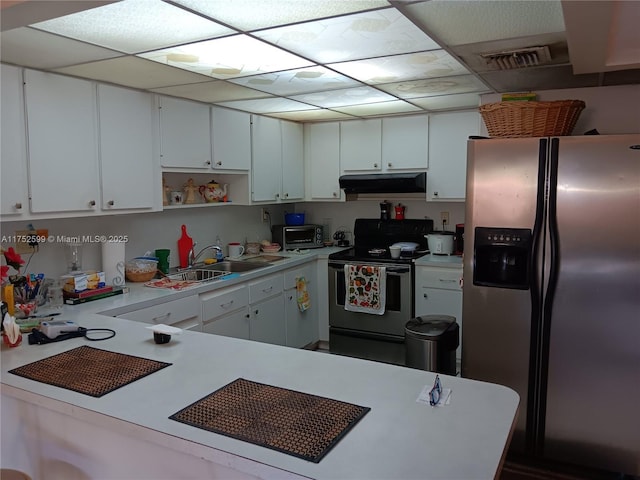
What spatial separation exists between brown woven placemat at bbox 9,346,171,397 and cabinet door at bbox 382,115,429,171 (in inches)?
121

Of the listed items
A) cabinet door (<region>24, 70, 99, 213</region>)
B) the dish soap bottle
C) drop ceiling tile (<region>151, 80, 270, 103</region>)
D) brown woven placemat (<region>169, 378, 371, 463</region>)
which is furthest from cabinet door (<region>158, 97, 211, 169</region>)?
brown woven placemat (<region>169, 378, 371, 463</region>)

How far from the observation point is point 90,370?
1.72 meters

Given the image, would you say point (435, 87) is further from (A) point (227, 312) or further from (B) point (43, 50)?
(B) point (43, 50)

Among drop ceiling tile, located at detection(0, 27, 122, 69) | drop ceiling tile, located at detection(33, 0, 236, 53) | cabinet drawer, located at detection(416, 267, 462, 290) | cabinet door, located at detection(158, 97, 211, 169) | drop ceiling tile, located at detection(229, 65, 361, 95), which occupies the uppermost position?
drop ceiling tile, located at detection(229, 65, 361, 95)

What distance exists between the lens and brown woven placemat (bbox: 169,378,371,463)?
124cm

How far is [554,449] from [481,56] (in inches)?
80.6

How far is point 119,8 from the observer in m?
1.71

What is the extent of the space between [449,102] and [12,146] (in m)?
2.85

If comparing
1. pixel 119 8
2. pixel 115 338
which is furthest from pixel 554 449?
pixel 119 8

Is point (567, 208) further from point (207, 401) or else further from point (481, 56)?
point (207, 401)

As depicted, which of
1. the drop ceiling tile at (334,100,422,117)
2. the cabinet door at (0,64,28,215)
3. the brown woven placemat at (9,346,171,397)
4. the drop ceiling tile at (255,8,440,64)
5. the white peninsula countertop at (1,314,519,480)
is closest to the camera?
the white peninsula countertop at (1,314,519,480)

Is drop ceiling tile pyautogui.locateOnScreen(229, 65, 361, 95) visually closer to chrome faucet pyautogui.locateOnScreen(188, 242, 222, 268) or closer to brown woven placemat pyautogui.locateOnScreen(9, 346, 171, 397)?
chrome faucet pyautogui.locateOnScreen(188, 242, 222, 268)

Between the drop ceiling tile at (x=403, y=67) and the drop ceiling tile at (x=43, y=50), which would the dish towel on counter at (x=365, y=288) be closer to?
the drop ceiling tile at (x=403, y=67)

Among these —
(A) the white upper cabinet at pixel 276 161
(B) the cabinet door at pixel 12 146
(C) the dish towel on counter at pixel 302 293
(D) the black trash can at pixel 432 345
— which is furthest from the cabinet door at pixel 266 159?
(B) the cabinet door at pixel 12 146
